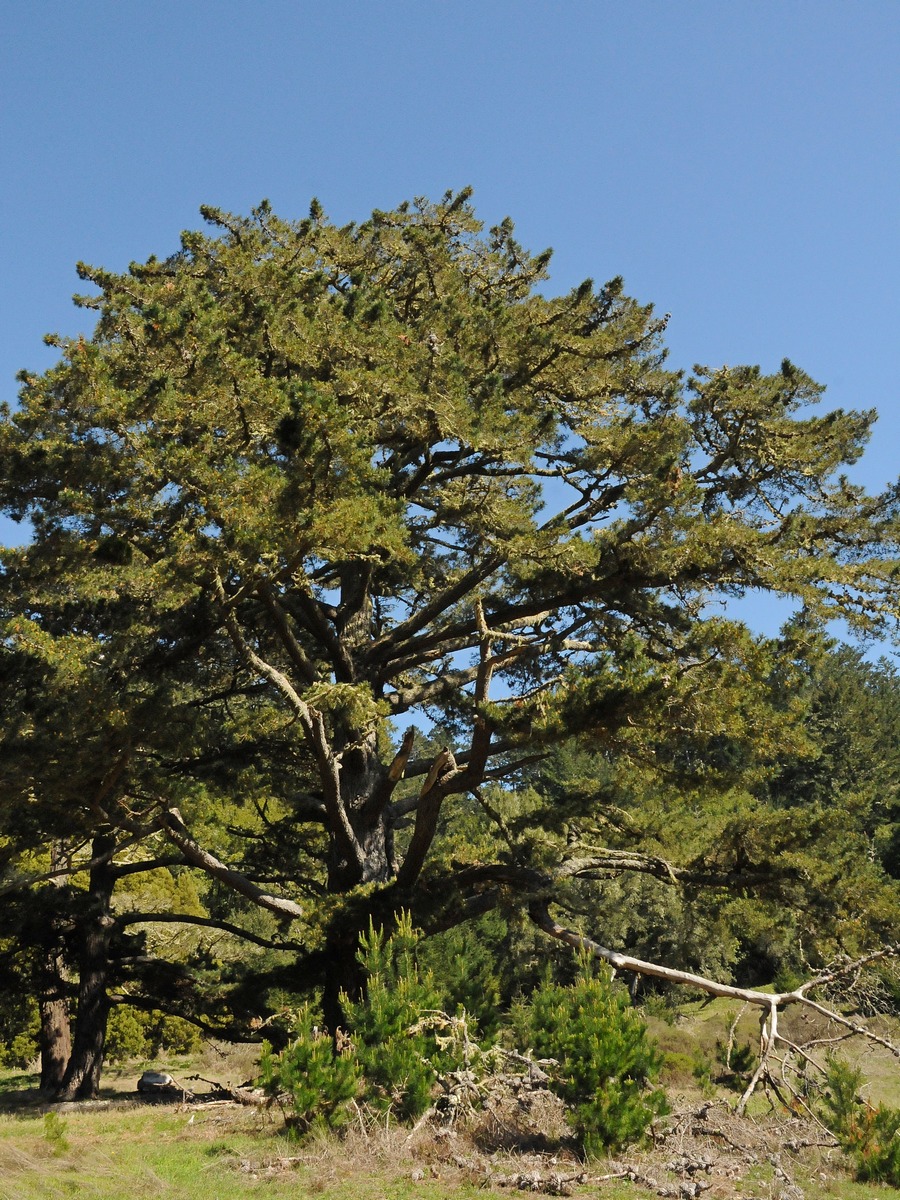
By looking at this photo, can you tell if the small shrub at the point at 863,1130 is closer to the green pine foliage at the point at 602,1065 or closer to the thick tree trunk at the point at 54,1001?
the green pine foliage at the point at 602,1065

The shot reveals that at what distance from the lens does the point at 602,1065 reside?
759 centimetres

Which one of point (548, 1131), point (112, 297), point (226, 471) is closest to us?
point (548, 1131)

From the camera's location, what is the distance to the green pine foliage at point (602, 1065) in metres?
7.50

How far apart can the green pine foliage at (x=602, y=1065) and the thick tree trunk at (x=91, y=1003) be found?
9546 millimetres

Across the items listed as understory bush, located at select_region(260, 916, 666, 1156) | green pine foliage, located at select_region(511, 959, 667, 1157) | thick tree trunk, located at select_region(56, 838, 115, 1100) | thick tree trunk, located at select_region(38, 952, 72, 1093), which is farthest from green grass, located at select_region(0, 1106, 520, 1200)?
thick tree trunk, located at select_region(38, 952, 72, 1093)

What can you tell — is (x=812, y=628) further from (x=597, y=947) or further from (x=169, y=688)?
(x=169, y=688)

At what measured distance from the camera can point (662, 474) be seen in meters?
10.6

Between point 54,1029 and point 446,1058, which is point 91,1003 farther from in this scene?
point 446,1058

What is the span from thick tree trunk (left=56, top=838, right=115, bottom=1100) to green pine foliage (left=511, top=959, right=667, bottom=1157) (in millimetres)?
9546

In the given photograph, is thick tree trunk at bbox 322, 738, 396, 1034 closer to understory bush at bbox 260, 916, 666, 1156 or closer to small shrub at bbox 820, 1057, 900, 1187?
understory bush at bbox 260, 916, 666, 1156

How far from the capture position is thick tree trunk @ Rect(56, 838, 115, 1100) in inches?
596

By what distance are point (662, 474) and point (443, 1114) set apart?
258 inches

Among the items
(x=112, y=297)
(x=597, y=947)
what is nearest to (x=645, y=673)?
(x=597, y=947)

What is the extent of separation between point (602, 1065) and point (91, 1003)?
35.2 feet
